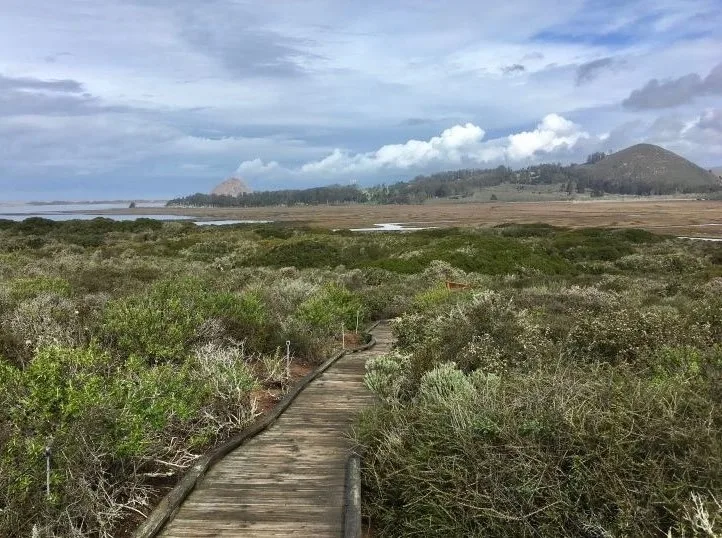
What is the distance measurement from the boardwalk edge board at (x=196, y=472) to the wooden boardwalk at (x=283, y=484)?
6 cm

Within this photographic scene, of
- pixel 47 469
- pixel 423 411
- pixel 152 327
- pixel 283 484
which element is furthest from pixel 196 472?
pixel 152 327

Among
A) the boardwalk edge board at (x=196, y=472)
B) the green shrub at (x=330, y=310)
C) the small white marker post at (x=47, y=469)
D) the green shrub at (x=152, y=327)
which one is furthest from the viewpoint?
the green shrub at (x=330, y=310)

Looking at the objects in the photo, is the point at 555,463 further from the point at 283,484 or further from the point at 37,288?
the point at 37,288

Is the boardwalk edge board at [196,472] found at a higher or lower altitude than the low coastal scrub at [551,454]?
lower

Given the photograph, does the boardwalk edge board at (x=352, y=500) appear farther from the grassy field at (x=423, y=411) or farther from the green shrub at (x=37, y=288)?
the green shrub at (x=37, y=288)

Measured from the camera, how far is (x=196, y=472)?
5574mm

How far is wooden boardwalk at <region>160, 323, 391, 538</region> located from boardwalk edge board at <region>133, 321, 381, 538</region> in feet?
0.19

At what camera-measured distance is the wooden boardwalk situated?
475 centimetres

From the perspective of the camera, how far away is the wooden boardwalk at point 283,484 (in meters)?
4.75

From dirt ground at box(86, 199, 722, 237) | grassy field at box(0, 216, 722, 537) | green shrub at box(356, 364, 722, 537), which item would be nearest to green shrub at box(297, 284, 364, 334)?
grassy field at box(0, 216, 722, 537)

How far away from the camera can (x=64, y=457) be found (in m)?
4.54

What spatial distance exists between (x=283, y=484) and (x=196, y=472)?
873mm

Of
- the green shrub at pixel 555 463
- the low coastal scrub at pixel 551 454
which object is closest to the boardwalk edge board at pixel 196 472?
the low coastal scrub at pixel 551 454

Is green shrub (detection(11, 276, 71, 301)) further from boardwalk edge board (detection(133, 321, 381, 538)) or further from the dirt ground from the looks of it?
the dirt ground
